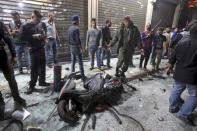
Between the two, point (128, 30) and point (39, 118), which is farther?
point (128, 30)

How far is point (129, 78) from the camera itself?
657 centimetres

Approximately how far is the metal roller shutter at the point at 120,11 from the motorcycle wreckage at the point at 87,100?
20.3 feet

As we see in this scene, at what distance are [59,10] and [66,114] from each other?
238 inches

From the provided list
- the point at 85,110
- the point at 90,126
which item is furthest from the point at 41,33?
the point at 90,126

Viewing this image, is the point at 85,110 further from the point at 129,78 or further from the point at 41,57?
the point at 129,78

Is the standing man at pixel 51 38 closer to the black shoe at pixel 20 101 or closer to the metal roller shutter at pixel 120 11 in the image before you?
the black shoe at pixel 20 101

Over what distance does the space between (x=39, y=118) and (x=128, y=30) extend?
3.91 metres

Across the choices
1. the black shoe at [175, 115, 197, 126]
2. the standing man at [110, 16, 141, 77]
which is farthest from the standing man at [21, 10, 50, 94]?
the black shoe at [175, 115, 197, 126]


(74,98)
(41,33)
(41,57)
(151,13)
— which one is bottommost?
(74,98)

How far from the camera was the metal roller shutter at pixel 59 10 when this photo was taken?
20.9 feet

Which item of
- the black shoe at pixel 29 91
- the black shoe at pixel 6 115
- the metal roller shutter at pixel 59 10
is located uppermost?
the metal roller shutter at pixel 59 10

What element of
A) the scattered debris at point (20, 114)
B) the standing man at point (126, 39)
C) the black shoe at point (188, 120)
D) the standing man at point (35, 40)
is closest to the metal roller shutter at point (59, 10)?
the standing man at point (35, 40)

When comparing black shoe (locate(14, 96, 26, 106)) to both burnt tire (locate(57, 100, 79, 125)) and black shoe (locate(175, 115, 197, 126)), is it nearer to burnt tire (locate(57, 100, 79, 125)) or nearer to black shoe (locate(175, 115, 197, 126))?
burnt tire (locate(57, 100, 79, 125))

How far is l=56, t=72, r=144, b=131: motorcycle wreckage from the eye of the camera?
340cm
